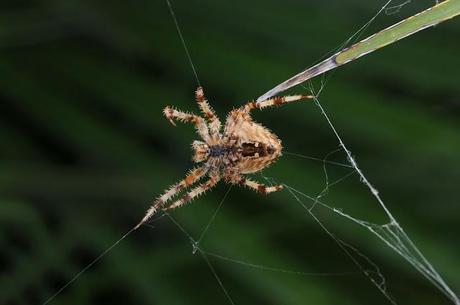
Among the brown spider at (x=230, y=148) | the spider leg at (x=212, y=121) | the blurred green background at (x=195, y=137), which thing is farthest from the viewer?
the blurred green background at (x=195, y=137)

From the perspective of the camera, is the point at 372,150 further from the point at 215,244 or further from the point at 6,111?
the point at 6,111

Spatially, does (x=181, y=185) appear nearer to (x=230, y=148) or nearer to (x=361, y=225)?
(x=230, y=148)

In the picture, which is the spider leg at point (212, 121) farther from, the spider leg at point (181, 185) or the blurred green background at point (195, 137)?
the blurred green background at point (195, 137)

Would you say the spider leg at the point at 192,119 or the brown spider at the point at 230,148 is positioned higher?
the spider leg at the point at 192,119

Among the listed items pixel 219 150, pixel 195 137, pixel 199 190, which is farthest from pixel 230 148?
pixel 195 137

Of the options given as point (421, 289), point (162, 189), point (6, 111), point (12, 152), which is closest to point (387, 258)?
point (421, 289)

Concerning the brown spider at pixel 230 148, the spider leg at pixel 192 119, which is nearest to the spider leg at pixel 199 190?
the brown spider at pixel 230 148
